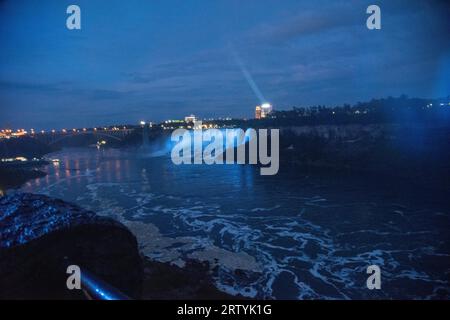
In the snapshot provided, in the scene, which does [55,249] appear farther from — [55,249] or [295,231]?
[295,231]

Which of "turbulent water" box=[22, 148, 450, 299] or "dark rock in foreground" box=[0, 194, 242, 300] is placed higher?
"dark rock in foreground" box=[0, 194, 242, 300]

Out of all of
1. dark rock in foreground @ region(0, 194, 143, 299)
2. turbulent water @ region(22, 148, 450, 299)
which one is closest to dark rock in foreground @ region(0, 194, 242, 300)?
dark rock in foreground @ region(0, 194, 143, 299)

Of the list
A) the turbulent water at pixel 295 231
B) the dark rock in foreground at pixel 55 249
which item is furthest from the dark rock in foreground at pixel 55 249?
the turbulent water at pixel 295 231

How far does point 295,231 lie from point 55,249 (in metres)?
20.4

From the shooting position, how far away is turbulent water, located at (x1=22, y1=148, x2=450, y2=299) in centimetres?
1509

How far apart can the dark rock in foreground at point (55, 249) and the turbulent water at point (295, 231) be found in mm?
10099

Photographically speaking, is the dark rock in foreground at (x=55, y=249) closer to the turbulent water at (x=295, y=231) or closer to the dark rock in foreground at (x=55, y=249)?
the dark rock in foreground at (x=55, y=249)

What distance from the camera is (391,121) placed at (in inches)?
2773

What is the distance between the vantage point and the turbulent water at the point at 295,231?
1509 cm

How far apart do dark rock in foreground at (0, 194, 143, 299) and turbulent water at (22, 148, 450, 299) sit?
10.1m

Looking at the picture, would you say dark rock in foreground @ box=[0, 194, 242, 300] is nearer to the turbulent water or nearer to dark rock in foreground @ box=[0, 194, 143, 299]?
dark rock in foreground @ box=[0, 194, 143, 299]
